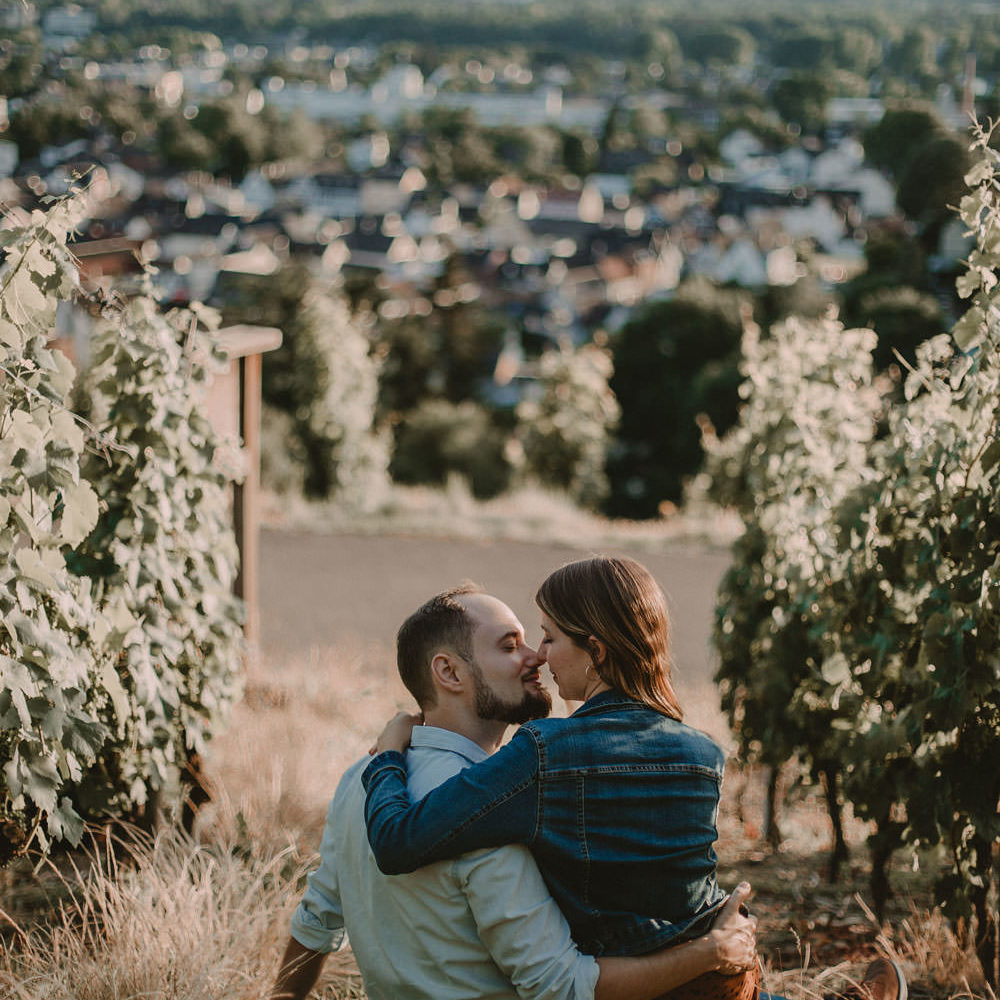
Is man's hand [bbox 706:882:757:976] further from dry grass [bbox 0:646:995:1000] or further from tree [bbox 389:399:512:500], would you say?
tree [bbox 389:399:512:500]

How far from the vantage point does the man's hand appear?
197 centimetres

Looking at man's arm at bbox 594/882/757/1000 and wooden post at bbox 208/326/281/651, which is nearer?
man's arm at bbox 594/882/757/1000

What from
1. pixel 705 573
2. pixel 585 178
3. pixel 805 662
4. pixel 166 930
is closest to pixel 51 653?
pixel 166 930

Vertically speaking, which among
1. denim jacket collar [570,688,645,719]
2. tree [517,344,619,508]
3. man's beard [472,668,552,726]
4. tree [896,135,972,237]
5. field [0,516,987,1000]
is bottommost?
tree [517,344,619,508]

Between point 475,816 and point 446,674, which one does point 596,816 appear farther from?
point 446,674

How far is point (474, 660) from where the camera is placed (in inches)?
81.5

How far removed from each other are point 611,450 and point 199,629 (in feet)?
85.8

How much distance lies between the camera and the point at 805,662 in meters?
4.11

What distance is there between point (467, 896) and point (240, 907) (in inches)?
48.7

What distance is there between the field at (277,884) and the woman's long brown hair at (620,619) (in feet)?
A: 4.08

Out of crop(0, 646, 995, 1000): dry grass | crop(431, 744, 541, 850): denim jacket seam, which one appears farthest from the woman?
crop(0, 646, 995, 1000): dry grass

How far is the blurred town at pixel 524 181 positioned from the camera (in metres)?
7.83

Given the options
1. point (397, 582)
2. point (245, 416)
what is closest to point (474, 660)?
point (245, 416)

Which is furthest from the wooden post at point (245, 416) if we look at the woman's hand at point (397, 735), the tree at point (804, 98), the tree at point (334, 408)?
the tree at point (804, 98)
